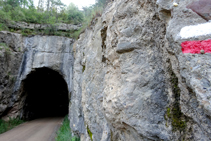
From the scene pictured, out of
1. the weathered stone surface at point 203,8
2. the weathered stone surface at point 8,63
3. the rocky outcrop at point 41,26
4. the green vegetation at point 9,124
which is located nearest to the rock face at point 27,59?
the weathered stone surface at point 8,63

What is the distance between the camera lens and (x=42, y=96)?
13898mm

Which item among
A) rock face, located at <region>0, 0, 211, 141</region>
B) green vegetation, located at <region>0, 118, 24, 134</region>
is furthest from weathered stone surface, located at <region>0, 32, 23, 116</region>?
rock face, located at <region>0, 0, 211, 141</region>

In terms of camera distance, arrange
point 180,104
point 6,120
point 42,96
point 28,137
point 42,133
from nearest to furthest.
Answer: point 180,104
point 28,137
point 42,133
point 6,120
point 42,96

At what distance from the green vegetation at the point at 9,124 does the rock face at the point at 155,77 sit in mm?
7797

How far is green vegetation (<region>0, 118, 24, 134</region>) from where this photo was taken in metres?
7.90

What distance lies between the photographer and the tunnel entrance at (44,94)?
10352mm

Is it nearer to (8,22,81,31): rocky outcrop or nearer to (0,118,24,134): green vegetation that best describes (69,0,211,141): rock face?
(0,118,24,134): green vegetation

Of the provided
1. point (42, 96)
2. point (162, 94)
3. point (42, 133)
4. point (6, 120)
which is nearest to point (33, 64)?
point (6, 120)

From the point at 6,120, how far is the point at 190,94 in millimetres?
10172

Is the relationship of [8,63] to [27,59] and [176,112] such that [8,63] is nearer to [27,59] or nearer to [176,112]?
[27,59]

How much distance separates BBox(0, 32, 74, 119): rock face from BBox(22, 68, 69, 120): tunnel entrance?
0.54 metres

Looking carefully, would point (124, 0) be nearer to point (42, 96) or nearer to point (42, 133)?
point (42, 133)

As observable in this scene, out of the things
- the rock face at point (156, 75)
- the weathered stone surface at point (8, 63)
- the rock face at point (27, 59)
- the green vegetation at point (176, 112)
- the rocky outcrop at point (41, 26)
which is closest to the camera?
the rock face at point (156, 75)

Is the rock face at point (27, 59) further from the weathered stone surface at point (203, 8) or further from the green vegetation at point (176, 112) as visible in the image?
the weathered stone surface at point (203, 8)
